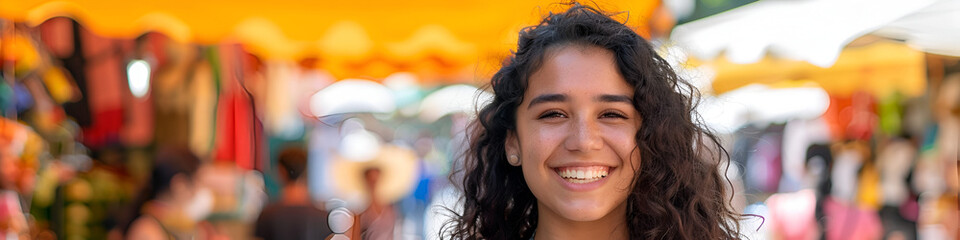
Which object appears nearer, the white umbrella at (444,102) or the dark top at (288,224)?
the dark top at (288,224)

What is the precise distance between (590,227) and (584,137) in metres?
0.20

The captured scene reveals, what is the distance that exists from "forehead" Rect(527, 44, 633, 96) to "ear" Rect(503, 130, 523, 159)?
0.38 ft

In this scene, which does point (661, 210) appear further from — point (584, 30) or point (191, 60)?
point (191, 60)

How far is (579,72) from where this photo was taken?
1465 millimetres

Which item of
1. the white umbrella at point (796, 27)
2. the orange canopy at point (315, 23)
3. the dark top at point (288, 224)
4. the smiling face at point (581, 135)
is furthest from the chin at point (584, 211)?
the dark top at point (288, 224)

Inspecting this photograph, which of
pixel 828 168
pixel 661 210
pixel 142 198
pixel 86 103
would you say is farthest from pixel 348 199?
pixel 661 210

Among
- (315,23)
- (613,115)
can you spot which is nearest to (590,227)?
(613,115)

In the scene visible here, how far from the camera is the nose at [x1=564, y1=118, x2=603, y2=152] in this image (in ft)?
4.66

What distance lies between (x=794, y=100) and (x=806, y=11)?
1.80 metres

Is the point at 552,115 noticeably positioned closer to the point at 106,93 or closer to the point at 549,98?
the point at 549,98

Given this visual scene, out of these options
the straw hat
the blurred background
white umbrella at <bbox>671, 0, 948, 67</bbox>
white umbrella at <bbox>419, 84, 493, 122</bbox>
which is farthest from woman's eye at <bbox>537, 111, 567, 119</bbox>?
the straw hat

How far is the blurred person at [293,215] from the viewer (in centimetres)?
445

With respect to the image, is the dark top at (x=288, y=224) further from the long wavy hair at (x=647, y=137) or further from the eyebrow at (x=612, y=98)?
the eyebrow at (x=612, y=98)

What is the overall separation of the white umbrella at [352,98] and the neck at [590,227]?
3615 mm
